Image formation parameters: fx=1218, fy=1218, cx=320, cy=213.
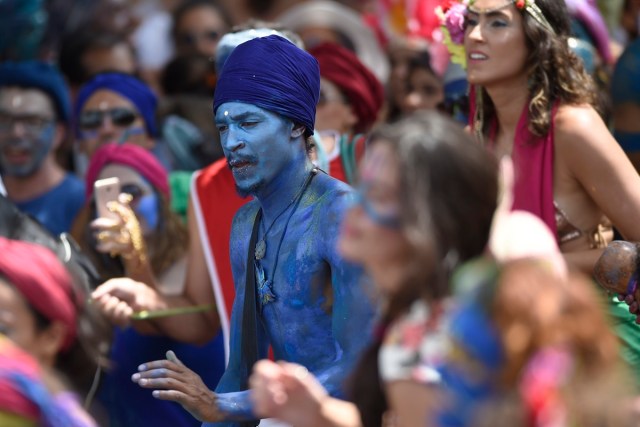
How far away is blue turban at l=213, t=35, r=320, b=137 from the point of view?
11.8ft

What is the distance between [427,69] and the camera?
6.80 meters

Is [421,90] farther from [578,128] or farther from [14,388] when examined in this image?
[14,388]

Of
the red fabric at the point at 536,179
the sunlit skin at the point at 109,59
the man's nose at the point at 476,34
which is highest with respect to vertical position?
the man's nose at the point at 476,34

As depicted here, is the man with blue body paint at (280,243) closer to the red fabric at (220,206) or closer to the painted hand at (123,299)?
the painted hand at (123,299)

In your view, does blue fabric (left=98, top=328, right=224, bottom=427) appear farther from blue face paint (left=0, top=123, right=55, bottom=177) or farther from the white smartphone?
blue face paint (left=0, top=123, right=55, bottom=177)

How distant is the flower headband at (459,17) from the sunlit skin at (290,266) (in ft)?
3.80

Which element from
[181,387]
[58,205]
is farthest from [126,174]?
[181,387]

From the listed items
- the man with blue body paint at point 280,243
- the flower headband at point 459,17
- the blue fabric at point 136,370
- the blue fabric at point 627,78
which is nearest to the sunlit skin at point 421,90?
the blue fabric at point 627,78

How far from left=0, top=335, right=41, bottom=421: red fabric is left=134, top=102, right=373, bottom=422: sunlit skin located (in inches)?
22.0

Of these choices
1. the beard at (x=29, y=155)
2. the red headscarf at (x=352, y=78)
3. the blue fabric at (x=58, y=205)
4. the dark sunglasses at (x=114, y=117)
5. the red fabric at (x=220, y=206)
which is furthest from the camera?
the dark sunglasses at (x=114, y=117)

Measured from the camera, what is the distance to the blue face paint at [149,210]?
533 centimetres

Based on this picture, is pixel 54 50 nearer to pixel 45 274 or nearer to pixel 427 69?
pixel 427 69

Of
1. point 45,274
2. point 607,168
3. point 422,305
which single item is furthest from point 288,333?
point 607,168

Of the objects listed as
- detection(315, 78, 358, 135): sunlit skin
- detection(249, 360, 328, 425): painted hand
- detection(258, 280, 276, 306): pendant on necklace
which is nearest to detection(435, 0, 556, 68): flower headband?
Answer: detection(315, 78, 358, 135): sunlit skin
